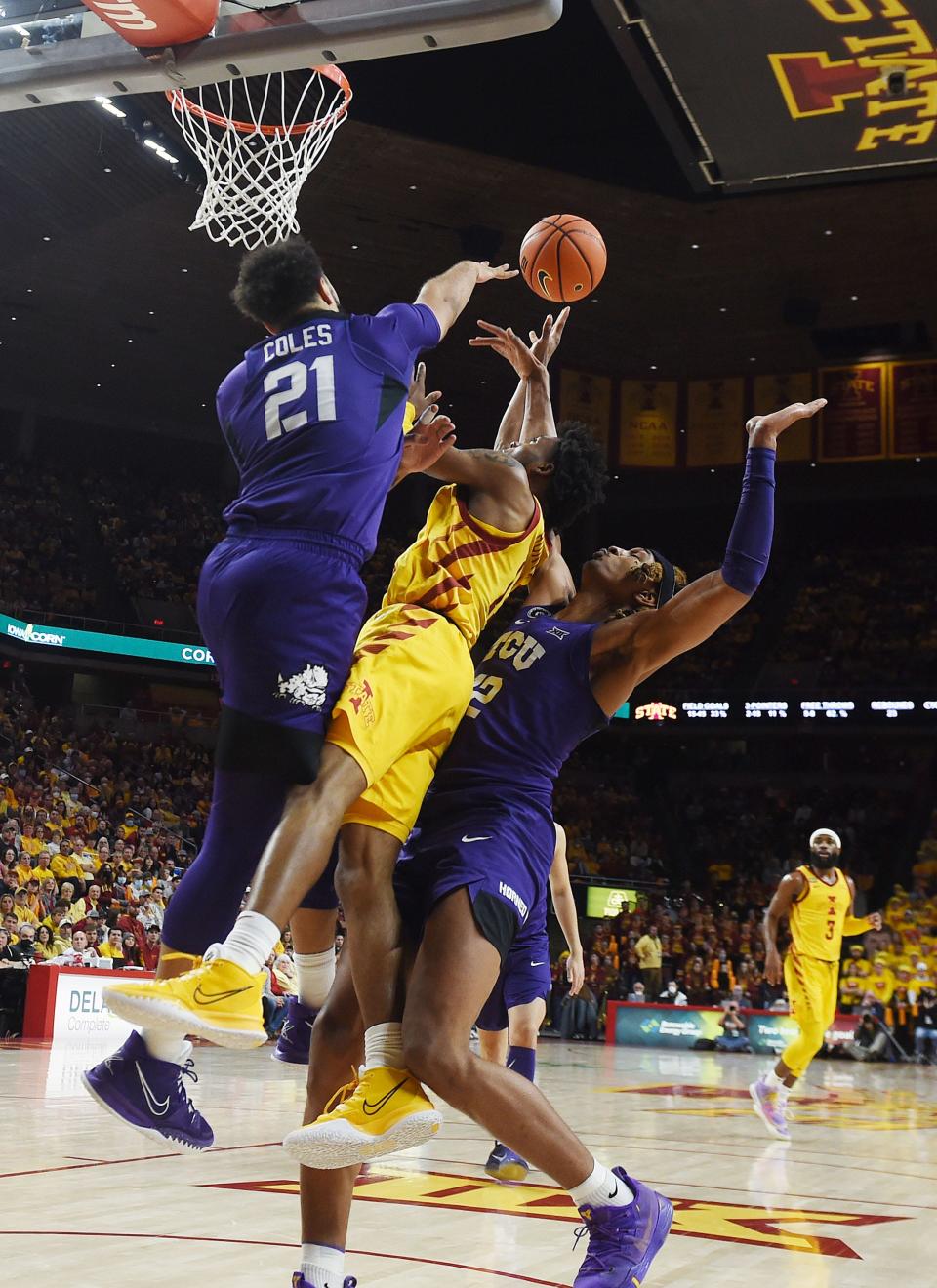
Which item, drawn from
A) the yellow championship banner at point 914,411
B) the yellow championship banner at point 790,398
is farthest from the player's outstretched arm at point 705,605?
the yellow championship banner at point 914,411

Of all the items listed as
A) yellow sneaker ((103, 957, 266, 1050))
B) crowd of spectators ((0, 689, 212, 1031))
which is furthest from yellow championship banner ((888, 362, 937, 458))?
yellow sneaker ((103, 957, 266, 1050))

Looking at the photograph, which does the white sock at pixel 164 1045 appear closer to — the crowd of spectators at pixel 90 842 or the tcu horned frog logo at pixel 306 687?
the tcu horned frog logo at pixel 306 687

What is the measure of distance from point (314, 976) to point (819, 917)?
801cm

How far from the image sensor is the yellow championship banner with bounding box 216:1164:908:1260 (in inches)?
190

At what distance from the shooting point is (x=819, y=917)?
443 inches

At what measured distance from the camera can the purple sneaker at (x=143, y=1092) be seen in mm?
3236

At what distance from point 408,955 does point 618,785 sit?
2800cm

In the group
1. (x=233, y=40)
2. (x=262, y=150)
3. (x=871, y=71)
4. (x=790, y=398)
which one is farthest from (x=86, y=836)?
(x=233, y=40)

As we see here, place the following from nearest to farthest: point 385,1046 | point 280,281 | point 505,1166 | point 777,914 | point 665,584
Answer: point 385,1046
point 280,281
point 665,584
point 505,1166
point 777,914

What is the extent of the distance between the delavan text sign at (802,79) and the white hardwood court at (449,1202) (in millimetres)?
10494

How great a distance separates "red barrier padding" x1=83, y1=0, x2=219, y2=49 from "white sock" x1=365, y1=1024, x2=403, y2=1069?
434 cm

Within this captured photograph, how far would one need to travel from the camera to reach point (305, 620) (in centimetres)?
339

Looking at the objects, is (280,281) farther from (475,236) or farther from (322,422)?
(475,236)

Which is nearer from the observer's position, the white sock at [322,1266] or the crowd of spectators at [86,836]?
the white sock at [322,1266]
